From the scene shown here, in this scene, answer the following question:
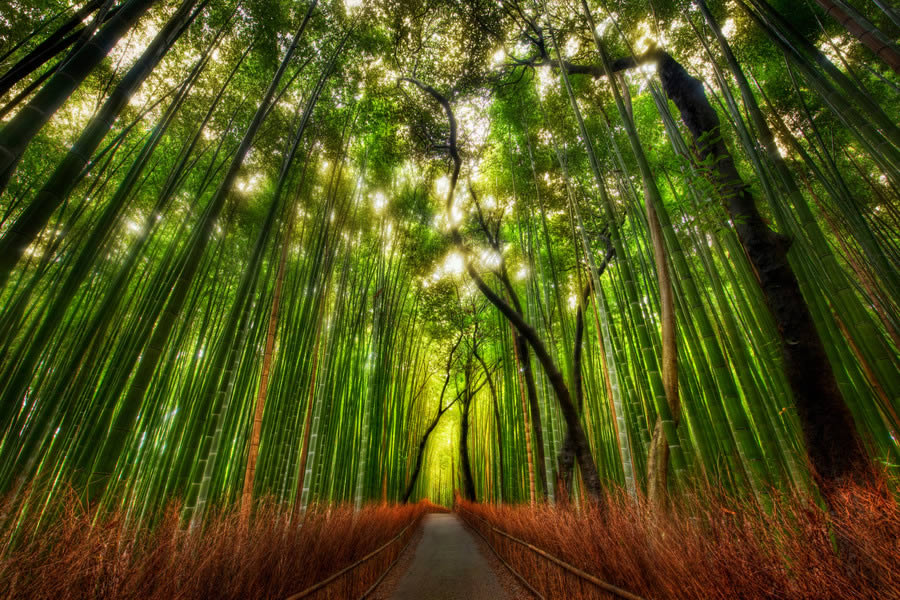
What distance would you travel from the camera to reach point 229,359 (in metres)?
1.94

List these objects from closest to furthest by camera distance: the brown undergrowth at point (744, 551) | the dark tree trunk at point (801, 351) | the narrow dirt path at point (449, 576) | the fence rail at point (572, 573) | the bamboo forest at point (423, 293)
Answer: the brown undergrowth at point (744, 551)
the bamboo forest at point (423, 293)
the fence rail at point (572, 573)
the dark tree trunk at point (801, 351)
the narrow dirt path at point (449, 576)

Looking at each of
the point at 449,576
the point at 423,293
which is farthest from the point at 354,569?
the point at 423,293

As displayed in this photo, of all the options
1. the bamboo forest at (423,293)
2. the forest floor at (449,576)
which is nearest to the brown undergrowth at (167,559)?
the bamboo forest at (423,293)

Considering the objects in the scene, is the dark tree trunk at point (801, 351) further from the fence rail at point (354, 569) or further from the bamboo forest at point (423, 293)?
the fence rail at point (354, 569)

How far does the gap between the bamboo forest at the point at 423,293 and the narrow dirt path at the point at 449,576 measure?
8 cm

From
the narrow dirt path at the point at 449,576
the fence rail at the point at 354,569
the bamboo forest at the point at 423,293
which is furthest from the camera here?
the narrow dirt path at the point at 449,576

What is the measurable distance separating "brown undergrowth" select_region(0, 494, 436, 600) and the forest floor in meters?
0.98

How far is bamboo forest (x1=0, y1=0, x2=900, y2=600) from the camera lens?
3.31 feet

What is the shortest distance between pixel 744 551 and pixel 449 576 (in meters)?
3.41

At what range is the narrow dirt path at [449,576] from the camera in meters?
2.82

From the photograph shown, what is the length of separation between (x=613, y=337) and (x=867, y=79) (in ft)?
12.9

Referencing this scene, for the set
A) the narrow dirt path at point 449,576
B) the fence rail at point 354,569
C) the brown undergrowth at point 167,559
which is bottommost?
the narrow dirt path at point 449,576

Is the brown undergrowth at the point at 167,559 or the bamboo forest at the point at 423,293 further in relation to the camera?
the bamboo forest at the point at 423,293

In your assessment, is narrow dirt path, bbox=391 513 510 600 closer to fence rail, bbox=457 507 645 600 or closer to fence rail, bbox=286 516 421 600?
fence rail, bbox=286 516 421 600
